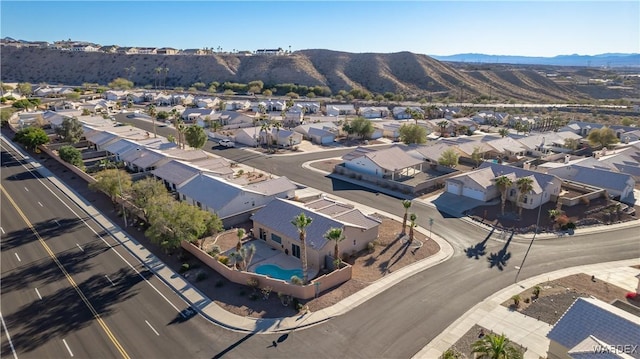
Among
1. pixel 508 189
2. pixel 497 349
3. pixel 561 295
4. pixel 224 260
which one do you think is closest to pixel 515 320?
pixel 561 295

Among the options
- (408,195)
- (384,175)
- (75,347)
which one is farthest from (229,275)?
(384,175)

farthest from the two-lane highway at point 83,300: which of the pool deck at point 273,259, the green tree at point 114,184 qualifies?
the pool deck at point 273,259

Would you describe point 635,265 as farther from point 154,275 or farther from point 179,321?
point 154,275

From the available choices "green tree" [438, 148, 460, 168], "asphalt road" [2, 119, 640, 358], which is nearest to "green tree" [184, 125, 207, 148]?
"asphalt road" [2, 119, 640, 358]

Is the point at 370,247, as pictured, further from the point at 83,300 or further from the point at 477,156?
the point at 477,156

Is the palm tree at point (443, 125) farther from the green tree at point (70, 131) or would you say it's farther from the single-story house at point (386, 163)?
the green tree at point (70, 131)

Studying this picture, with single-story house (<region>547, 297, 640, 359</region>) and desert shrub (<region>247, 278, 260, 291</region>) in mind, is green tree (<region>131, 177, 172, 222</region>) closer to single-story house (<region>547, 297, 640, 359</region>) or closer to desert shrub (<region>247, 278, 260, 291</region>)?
desert shrub (<region>247, 278, 260, 291</region>)
